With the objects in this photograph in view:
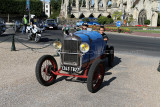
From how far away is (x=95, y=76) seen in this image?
540 cm

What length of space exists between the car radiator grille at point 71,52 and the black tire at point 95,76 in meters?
0.61

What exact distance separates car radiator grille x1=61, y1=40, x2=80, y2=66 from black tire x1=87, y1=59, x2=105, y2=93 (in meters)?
0.61

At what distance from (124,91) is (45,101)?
235 cm

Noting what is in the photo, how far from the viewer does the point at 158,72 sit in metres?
7.68

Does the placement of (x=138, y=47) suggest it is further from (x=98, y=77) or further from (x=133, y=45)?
(x=98, y=77)

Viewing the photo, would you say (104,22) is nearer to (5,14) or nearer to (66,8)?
(66,8)

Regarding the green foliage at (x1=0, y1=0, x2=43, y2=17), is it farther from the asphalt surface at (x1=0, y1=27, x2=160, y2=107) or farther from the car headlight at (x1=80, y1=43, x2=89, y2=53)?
the car headlight at (x1=80, y1=43, x2=89, y2=53)

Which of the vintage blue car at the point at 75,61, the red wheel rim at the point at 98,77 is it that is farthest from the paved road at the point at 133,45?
the vintage blue car at the point at 75,61

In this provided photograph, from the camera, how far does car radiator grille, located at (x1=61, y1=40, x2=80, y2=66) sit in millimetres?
5480

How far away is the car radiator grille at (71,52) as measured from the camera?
5480 millimetres

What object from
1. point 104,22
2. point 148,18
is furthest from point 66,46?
point 148,18

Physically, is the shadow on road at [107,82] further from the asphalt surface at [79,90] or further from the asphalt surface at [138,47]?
the asphalt surface at [138,47]

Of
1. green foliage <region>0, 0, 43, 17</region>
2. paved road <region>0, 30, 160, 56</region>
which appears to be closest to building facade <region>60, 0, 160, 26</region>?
green foliage <region>0, 0, 43, 17</region>

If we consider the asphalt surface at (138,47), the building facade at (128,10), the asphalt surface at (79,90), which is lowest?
the asphalt surface at (79,90)
